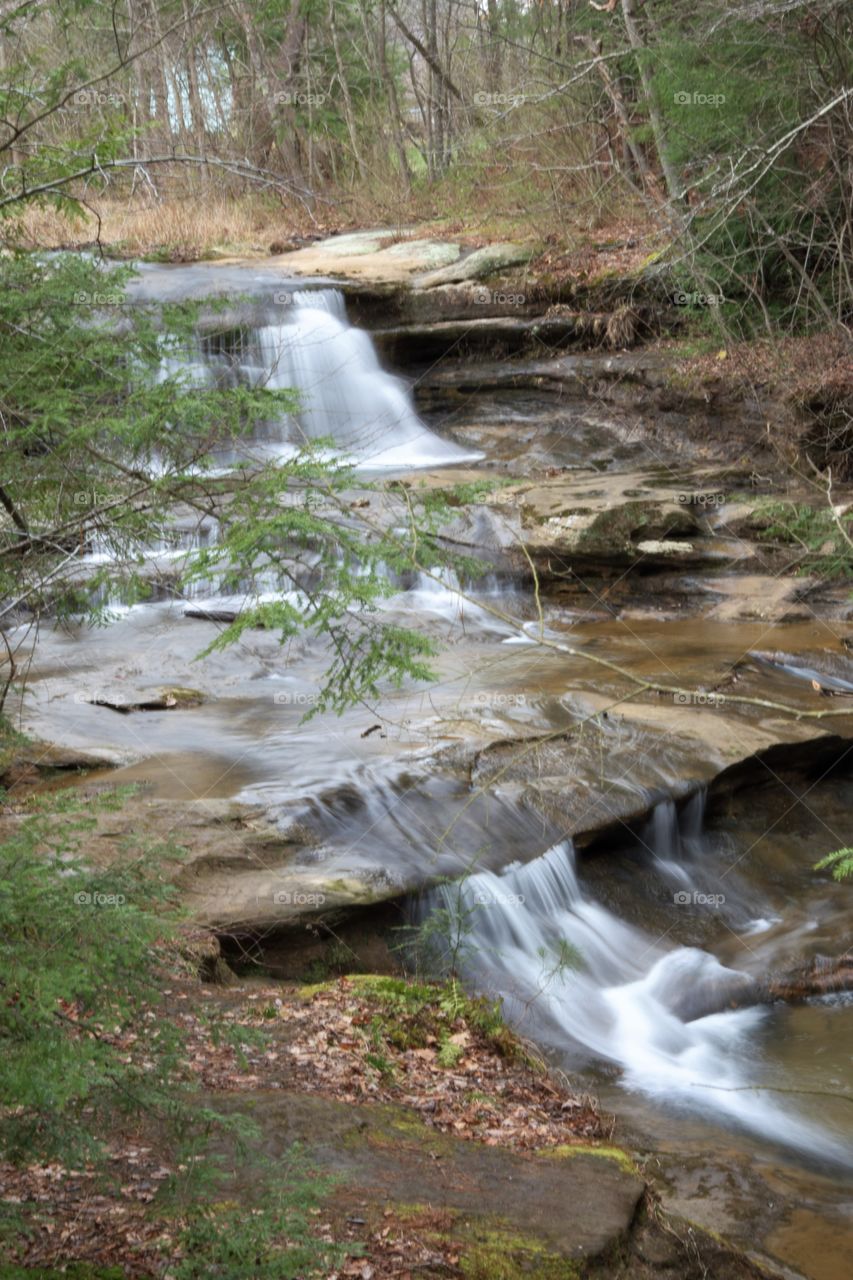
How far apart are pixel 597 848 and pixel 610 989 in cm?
114

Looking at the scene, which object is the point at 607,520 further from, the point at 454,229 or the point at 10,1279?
the point at 10,1279

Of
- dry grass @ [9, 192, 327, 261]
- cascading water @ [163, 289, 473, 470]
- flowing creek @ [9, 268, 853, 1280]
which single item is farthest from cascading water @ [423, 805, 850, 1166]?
dry grass @ [9, 192, 327, 261]

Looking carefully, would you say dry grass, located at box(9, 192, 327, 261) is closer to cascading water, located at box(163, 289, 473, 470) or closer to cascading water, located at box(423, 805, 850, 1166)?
cascading water, located at box(163, 289, 473, 470)

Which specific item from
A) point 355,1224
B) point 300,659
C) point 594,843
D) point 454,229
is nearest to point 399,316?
point 454,229

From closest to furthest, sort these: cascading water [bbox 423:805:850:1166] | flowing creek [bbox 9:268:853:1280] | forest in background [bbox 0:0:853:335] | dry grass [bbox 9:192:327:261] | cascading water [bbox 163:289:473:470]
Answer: flowing creek [bbox 9:268:853:1280] → cascading water [bbox 423:805:850:1166] → forest in background [bbox 0:0:853:335] → cascading water [bbox 163:289:473:470] → dry grass [bbox 9:192:327:261]

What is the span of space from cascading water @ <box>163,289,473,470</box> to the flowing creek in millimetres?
3939

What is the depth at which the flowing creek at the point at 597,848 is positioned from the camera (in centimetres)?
574

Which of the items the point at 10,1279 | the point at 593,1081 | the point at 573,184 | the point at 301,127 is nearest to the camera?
the point at 10,1279

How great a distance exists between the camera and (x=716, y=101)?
1334 cm

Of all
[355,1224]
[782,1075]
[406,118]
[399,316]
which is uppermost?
[406,118]

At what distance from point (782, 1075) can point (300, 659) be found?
5.54 m

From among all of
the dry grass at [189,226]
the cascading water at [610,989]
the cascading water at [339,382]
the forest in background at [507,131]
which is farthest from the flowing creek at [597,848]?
the dry grass at [189,226]

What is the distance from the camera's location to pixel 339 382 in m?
15.7

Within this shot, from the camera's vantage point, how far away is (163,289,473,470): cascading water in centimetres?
1511
